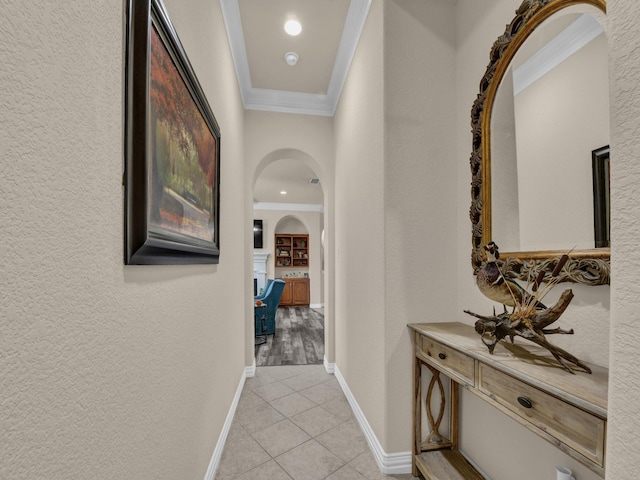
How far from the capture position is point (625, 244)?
21.1 inches

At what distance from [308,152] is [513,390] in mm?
2757

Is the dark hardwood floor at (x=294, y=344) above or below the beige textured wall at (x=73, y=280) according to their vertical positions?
below

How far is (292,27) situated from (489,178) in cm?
190

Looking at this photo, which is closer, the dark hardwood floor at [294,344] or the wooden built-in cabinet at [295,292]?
the dark hardwood floor at [294,344]

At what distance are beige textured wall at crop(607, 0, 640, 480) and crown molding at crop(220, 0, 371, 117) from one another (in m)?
1.86

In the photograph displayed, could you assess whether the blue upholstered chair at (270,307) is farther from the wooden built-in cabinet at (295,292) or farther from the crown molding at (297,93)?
the wooden built-in cabinet at (295,292)

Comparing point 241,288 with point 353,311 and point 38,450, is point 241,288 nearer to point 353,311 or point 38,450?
point 353,311

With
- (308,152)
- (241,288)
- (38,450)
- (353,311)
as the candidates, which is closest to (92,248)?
(38,450)

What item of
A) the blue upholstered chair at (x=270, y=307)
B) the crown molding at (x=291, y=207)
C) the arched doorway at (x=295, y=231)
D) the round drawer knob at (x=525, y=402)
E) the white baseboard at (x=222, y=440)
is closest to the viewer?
the round drawer knob at (x=525, y=402)

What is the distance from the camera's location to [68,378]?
0.54m

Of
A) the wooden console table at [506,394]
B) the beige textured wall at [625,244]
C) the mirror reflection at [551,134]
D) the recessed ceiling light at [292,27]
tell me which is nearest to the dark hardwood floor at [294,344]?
the wooden console table at [506,394]

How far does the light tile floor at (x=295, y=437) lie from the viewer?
65.8 inches

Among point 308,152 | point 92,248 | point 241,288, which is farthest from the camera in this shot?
point 308,152

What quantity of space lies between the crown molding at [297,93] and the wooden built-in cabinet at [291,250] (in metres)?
5.53
